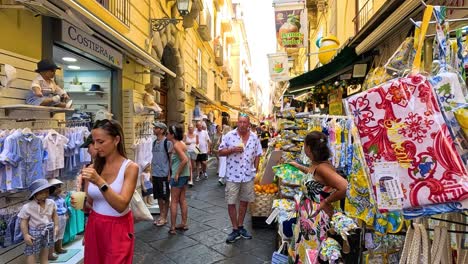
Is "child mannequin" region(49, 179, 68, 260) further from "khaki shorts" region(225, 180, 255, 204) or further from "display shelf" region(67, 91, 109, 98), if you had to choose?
"display shelf" region(67, 91, 109, 98)

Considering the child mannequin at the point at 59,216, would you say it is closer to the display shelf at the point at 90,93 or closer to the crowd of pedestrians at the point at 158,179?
the crowd of pedestrians at the point at 158,179

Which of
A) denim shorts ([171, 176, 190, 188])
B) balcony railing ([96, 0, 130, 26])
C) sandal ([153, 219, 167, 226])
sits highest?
balcony railing ([96, 0, 130, 26])

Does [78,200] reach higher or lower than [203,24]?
lower

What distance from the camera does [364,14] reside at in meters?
8.27

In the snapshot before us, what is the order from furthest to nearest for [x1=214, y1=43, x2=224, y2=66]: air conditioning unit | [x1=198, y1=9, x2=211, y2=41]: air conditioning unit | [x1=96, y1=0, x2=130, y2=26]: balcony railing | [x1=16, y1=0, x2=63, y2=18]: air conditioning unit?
[x1=214, y1=43, x2=224, y2=66]: air conditioning unit, [x1=198, y1=9, x2=211, y2=41]: air conditioning unit, [x1=96, y1=0, x2=130, y2=26]: balcony railing, [x1=16, y1=0, x2=63, y2=18]: air conditioning unit

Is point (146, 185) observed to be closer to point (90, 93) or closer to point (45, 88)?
point (90, 93)

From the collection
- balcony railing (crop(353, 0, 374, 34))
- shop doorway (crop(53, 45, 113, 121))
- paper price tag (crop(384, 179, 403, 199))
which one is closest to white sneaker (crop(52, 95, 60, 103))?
shop doorway (crop(53, 45, 113, 121))

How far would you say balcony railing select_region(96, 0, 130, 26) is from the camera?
6.71 m

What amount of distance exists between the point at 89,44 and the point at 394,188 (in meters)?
5.70

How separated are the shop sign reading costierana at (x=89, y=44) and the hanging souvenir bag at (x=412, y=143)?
15.7 feet

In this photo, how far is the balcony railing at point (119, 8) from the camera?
6711mm

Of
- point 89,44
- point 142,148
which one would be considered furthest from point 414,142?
point 142,148

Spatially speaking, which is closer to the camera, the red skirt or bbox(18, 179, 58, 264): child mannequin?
the red skirt

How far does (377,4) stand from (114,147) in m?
6.23
